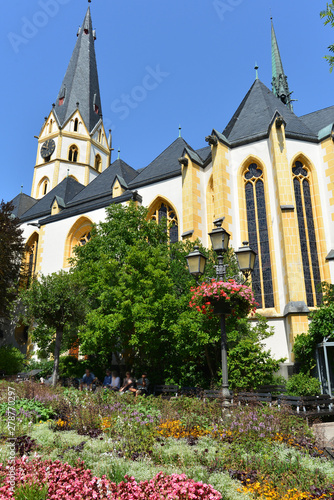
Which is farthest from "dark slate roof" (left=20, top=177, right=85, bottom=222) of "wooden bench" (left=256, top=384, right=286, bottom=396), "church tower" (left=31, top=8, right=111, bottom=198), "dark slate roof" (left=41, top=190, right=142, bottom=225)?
"wooden bench" (left=256, top=384, right=286, bottom=396)

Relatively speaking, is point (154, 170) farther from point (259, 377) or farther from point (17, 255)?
point (259, 377)

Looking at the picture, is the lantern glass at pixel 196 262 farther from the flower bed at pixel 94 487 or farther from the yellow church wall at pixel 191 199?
the yellow church wall at pixel 191 199

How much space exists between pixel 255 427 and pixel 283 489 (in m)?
2.15

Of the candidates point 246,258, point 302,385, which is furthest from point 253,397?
point 246,258

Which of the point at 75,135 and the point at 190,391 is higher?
the point at 75,135

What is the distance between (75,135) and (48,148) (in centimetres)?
291

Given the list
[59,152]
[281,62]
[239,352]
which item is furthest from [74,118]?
[239,352]

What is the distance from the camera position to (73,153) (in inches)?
1470

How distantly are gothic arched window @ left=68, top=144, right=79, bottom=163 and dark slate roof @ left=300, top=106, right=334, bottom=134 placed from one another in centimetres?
2236

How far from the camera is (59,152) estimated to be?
3647 cm

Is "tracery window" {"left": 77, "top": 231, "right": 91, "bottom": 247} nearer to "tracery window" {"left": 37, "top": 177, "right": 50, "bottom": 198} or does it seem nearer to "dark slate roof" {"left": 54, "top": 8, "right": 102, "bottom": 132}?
"tracery window" {"left": 37, "top": 177, "right": 50, "bottom": 198}

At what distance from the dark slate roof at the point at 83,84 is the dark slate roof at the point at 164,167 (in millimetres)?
16050

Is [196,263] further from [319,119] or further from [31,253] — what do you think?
[31,253]

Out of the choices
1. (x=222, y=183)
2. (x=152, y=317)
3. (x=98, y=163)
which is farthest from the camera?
(x=98, y=163)
